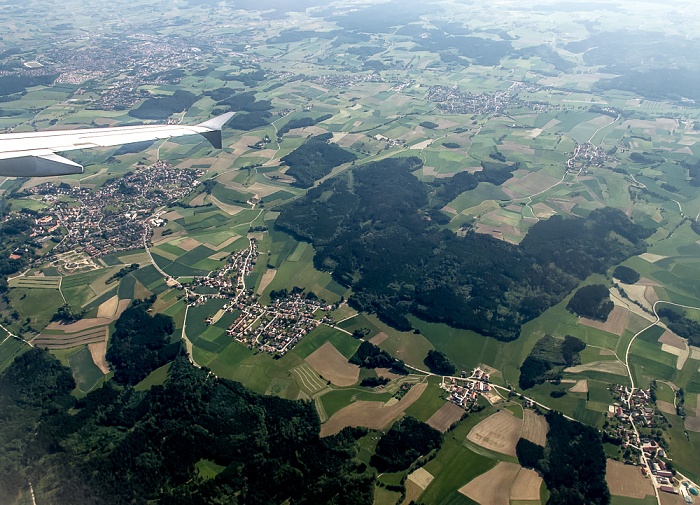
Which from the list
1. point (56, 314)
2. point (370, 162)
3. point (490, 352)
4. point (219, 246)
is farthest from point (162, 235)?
point (490, 352)

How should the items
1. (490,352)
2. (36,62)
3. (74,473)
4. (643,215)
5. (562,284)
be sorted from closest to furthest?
(74,473) < (490,352) < (562,284) < (643,215) < (36,62)

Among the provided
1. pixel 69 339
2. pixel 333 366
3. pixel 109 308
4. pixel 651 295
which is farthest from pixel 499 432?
pixel 69 339

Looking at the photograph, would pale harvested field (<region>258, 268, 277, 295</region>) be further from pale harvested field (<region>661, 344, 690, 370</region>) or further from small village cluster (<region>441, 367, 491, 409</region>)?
pale harvested field (<region>661, 344, 690, 370</region>)

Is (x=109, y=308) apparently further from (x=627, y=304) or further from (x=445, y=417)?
(x=627, y=304)

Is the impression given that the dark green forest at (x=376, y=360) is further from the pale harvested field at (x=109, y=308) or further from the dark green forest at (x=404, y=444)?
the pale harvested field at (x=109, y=308)

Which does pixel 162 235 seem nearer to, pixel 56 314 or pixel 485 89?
pixel 56 314

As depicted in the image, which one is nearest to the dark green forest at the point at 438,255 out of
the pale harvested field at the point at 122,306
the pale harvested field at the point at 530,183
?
the pale harvested field at the point at 530,183

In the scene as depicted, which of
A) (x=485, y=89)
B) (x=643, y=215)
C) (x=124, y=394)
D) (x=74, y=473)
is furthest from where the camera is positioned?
(x=485, y=89)
